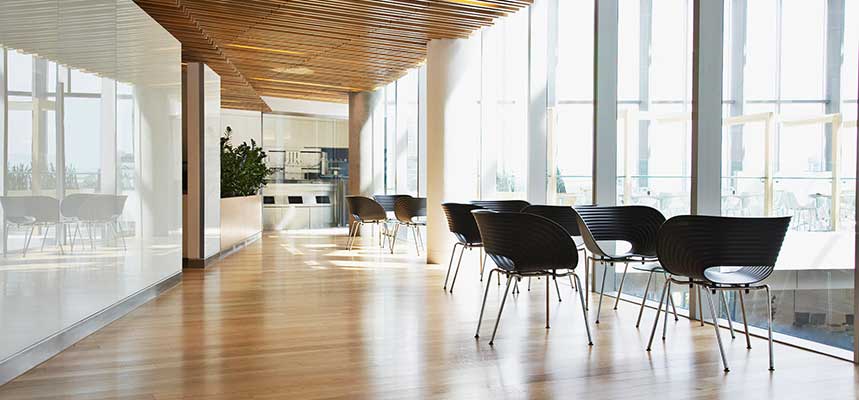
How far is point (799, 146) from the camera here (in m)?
5.27

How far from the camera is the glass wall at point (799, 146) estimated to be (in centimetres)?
479

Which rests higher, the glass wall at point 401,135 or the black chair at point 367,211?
the glass wall at point 401,135

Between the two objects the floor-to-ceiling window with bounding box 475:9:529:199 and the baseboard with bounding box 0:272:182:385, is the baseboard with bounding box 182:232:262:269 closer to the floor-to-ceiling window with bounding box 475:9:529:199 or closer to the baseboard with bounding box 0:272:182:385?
the baseboard with bounding box 0:272:182:385

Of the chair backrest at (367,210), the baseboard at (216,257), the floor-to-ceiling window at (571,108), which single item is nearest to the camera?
the floor-to-ceiling window at (571,108)

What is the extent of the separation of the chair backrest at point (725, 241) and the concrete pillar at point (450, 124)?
5345 millimetres

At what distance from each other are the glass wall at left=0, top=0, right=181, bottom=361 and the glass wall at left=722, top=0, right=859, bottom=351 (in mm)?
4687

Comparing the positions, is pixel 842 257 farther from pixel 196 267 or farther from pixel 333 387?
pixel 196 267

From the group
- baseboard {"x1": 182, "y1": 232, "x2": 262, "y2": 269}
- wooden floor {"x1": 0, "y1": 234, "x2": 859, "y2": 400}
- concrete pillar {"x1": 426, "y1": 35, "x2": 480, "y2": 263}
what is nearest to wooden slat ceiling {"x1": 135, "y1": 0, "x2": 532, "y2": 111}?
concrete pillar {"x1": 426, "y1": 35, "x2": 480, "y2": 263}

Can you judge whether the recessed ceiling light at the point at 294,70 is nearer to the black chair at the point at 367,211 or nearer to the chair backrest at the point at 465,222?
the black chair at the point at 367,211

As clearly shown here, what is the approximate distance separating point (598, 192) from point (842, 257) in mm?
2623

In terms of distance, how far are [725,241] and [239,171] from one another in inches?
362

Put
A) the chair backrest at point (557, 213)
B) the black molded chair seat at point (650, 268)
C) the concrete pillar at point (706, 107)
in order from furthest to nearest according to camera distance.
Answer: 1. the chair backrest at point (557, 213)
2. the concrete pillar at point (706, 107)
3. the black molded chair seat at point (650, 268)

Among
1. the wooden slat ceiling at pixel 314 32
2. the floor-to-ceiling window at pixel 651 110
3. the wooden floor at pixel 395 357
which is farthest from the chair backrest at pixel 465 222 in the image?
the wooden slat ceiling at pixel 314 32

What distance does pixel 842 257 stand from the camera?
475cm
